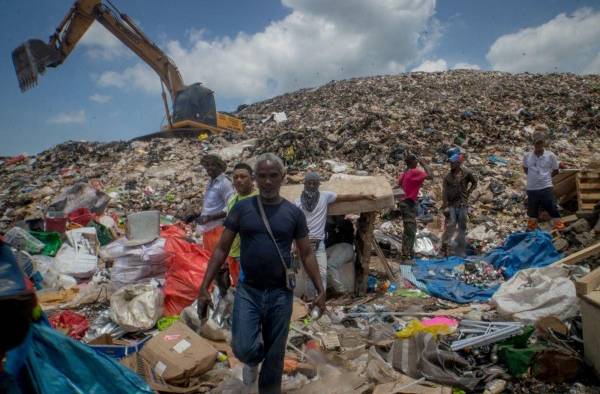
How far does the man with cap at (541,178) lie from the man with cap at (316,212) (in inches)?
133

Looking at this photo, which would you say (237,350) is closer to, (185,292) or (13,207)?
(185,292)

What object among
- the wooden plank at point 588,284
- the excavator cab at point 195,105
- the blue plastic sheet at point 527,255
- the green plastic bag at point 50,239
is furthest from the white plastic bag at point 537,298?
the excavator cab at point 195,105

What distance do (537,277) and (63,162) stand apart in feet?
45.8

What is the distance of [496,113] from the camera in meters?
12.2

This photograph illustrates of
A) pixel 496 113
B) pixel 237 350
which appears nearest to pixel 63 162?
pixel 237 350

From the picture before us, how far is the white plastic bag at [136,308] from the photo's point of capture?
3529 mm

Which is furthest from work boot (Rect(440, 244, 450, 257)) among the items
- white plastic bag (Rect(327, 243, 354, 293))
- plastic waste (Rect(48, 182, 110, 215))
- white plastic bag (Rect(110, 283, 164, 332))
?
plastic waste (Rect(48, 182, 110, 215))

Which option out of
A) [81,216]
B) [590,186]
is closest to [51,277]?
[81,216]

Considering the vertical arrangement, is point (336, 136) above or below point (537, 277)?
above

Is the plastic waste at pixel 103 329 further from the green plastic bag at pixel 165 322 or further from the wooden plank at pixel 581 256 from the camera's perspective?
the wooden plank at pixel 581 256

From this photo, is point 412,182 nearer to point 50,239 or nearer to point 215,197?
point 215,197

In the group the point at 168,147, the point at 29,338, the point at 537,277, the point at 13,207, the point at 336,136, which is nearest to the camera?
the point at 29,338

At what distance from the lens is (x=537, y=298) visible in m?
3.37

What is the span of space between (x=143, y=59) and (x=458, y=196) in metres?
12.8
